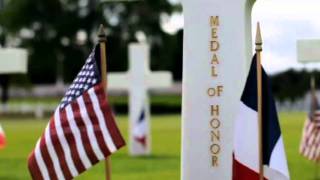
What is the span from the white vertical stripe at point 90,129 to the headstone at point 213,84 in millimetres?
1582

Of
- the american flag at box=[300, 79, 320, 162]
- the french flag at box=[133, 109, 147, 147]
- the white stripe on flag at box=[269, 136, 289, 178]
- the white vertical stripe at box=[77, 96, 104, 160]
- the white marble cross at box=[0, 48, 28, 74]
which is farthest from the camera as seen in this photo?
the french flag at box=[133, 109, 147, 147]

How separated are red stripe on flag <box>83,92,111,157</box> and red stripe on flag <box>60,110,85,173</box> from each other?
241 millimetres

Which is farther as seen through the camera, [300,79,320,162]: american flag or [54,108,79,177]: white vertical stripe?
[300,79,320,162]: american flag

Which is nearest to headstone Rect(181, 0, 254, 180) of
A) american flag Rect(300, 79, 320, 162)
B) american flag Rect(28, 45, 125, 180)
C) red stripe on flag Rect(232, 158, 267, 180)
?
red stripe on flag Rect(232, 158, 267, 180)

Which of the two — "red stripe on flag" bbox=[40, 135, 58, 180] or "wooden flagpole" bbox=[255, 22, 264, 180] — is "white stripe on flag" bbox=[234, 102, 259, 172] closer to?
"wooden flagpole" bbox=[255, 22, 264, 180]

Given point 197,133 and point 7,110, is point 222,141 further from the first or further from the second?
point 7,110

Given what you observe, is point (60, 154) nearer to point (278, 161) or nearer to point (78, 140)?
point (78, 140)

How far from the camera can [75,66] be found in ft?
226

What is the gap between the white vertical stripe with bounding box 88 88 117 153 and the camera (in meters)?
7.75

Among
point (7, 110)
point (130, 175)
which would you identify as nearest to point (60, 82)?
point (7, 110)

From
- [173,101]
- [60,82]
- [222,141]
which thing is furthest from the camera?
[60,82]

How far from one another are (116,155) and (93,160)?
16.3 m

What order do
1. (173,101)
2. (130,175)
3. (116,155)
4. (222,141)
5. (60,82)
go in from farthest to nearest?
(60,82)
(173,101)
(116,155)
(130,175)
(222,141)

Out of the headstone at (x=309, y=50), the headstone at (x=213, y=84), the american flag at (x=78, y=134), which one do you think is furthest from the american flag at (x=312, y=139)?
the american flag at (x=78, y=134)
